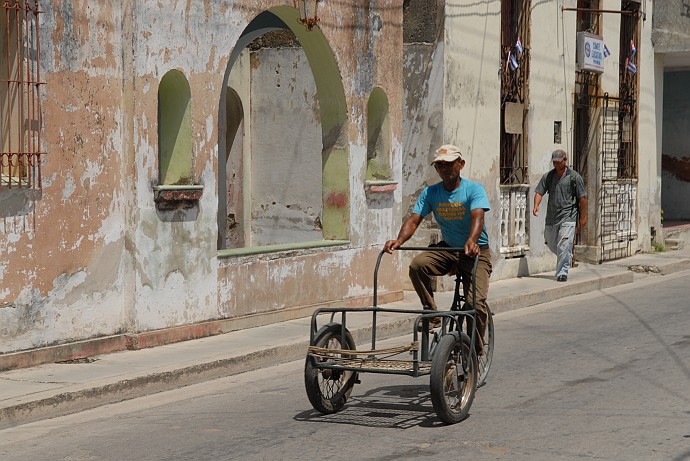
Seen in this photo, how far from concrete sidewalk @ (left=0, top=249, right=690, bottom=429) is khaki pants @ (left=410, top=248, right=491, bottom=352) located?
2249 mm

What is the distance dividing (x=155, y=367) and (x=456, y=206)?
2.88 meters

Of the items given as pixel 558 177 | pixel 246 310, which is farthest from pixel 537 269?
pixel 246 310

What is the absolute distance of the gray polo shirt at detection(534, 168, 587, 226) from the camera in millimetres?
16641

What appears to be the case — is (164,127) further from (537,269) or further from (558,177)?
(537,269)

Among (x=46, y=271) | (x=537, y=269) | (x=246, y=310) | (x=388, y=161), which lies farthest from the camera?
(x=537, y=269)

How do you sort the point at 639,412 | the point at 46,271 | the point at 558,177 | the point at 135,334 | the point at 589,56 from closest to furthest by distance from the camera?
the point at 639,412, the point at 46,271, the point at 135,334, the point at 558,177, the point at 589,56

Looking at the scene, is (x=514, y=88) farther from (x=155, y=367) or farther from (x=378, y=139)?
(x=155, y=367)

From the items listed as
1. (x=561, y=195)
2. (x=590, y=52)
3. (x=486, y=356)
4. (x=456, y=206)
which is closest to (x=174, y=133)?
(x=456, y=206)

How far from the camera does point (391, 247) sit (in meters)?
8.41

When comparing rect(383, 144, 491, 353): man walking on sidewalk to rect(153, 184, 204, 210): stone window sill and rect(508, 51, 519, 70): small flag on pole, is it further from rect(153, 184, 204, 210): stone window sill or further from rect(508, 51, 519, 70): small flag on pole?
rect(508, 51, 519, 70): small flag on pole

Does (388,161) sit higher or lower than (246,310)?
higher

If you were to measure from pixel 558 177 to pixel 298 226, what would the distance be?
3.70m

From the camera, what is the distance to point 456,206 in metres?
8.74

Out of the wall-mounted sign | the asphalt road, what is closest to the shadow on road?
the asphalt road
